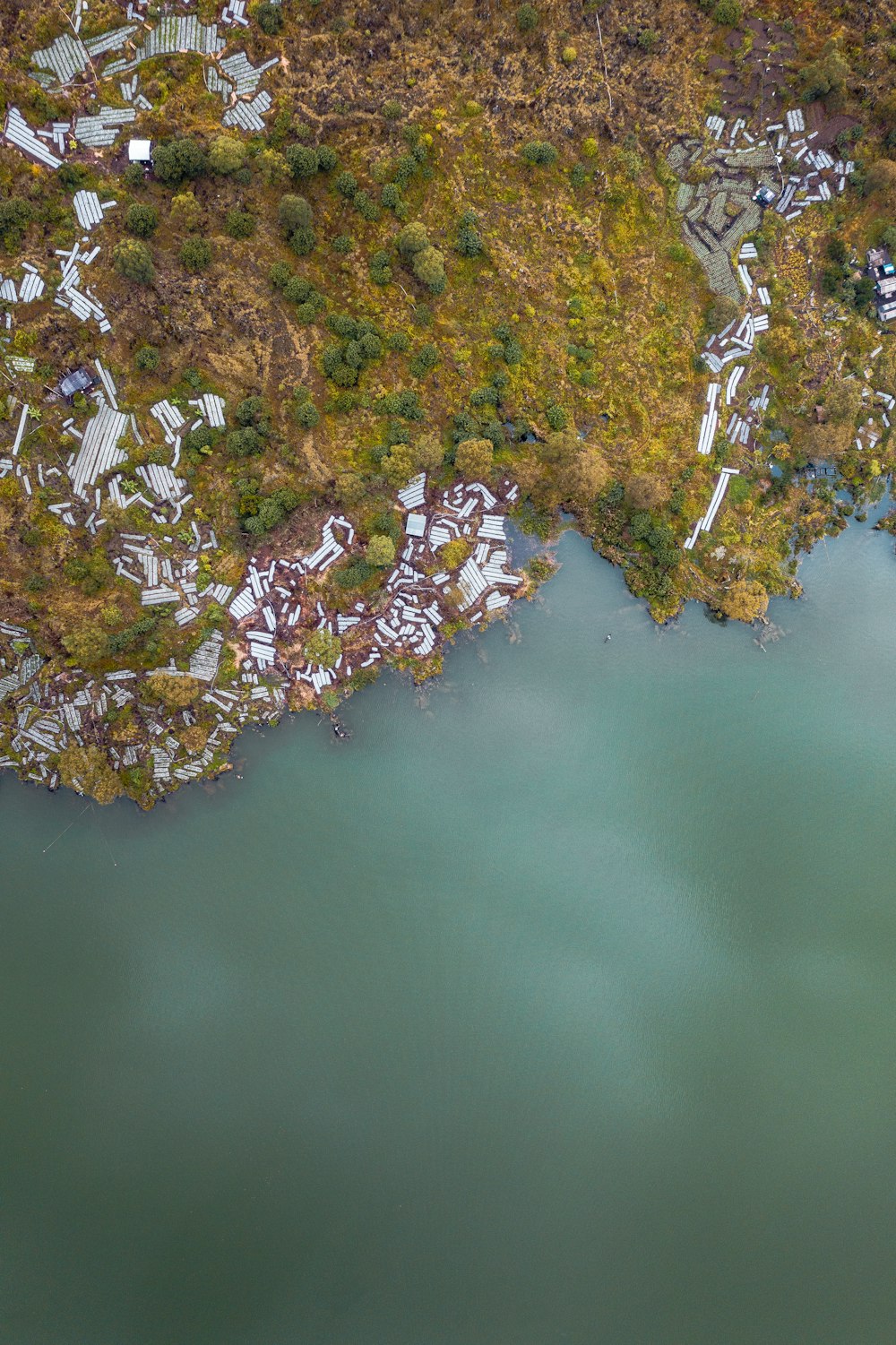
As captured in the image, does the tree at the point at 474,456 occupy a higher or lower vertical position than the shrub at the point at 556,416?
lower

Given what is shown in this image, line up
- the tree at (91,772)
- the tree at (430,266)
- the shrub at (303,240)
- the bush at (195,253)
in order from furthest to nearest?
the tree at (91,772), the shrub at (303,240), the tree at (430,266), the bush at (195,253)

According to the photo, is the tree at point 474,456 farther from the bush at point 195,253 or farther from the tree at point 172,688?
the tree at point 172,688

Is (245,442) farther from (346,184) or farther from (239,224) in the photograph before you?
(346,184)

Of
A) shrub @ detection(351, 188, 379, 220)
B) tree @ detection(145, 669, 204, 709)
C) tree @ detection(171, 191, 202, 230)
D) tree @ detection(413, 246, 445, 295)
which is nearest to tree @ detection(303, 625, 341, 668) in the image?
tree @ detection(145, 669, 204, 709)

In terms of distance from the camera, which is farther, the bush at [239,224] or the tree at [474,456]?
the tree at [474,456]

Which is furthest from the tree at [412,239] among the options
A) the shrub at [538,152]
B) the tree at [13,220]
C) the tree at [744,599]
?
the tree at [744,599]
